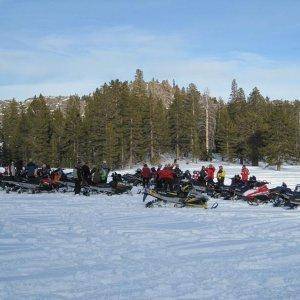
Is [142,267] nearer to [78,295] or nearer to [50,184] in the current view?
[78,295]

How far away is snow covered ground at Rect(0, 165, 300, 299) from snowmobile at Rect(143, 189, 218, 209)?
208cm

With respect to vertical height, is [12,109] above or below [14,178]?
above

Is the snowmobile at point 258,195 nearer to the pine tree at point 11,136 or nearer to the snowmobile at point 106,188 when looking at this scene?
the snowmobile at point 106,188

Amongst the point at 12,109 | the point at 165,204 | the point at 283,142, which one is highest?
the point at 12,109

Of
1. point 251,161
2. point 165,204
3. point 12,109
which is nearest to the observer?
point 165,204

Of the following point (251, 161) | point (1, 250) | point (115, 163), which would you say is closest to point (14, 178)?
point (1, 250)

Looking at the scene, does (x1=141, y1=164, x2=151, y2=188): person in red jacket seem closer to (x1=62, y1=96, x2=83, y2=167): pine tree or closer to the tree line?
the tree line

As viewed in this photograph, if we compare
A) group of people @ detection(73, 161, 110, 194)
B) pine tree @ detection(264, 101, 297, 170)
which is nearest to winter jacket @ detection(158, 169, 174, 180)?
group of people @ detection(73, 161, 110, 194)

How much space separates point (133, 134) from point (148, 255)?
161 feet

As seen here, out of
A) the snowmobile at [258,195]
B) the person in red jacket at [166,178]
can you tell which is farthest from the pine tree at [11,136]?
the snowmobile at [258,195]

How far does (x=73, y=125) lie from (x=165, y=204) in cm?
4387

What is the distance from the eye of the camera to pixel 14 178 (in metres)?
22.7

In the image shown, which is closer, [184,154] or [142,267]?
[142,267]

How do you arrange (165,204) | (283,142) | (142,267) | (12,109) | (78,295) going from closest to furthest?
(78,295), (142,267), (165,204), (283,142), (12,109)
